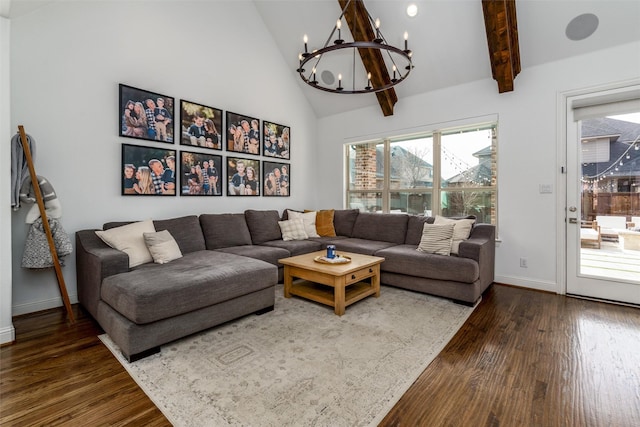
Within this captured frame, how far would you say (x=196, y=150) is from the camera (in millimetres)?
4074

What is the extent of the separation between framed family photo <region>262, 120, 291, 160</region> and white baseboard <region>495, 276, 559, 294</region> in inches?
147

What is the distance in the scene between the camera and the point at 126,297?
2.09m

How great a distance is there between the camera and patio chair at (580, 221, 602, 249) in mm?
3416

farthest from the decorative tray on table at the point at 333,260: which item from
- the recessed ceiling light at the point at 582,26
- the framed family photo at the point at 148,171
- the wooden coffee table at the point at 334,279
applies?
the recessed ceiling light at the point at 582,26

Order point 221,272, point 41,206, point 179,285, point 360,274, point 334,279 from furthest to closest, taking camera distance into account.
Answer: point 360,274 < point 334,279 < point 41,206 < point 221,272 < point 179,285

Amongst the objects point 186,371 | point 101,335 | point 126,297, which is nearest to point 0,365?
point 101,335

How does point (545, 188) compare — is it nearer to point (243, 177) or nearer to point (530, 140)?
point (530, 140)

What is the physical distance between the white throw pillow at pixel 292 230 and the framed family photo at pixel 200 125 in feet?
4.74

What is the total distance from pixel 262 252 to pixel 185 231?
92cm

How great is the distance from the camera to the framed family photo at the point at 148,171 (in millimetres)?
3435

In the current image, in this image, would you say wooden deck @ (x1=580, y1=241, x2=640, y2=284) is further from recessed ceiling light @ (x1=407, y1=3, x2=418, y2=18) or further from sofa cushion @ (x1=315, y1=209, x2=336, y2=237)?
recessed ceiling light @ (x1=407, y1=3, x2=418, y2=18)

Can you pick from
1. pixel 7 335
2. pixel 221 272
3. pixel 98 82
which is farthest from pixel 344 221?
pixel 7 335

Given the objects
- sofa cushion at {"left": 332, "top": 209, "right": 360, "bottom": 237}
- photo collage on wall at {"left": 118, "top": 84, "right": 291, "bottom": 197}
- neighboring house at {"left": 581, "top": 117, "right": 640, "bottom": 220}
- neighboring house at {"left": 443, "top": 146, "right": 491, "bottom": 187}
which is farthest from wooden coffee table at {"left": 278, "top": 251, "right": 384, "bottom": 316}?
neighboring house at {"left": 581, "top": 117, "right": 640, "bottom": 220}

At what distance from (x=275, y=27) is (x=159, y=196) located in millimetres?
3213
